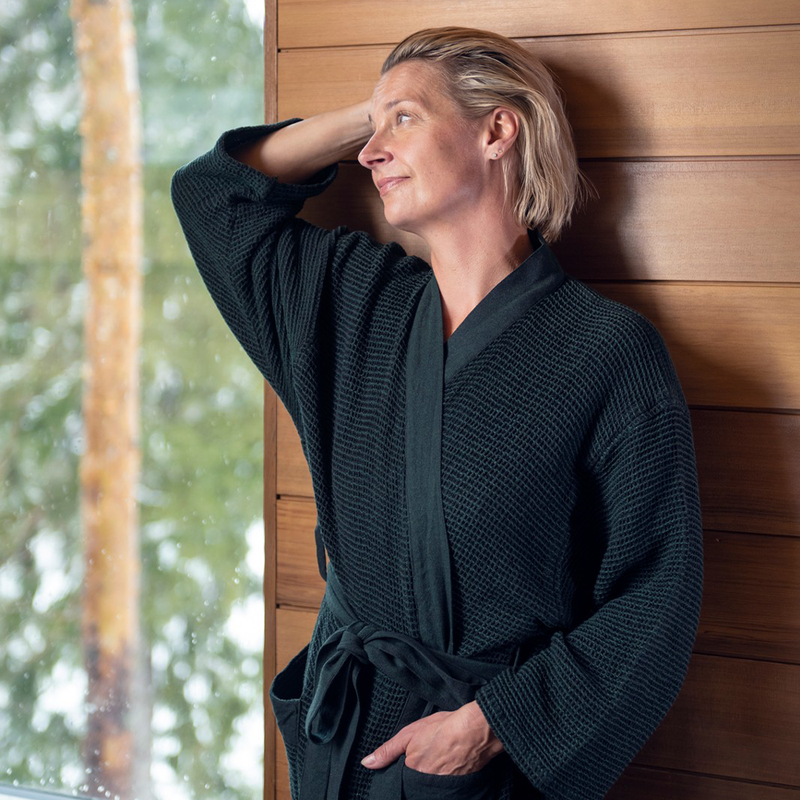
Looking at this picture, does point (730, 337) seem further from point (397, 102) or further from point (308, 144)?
point (308, 144)

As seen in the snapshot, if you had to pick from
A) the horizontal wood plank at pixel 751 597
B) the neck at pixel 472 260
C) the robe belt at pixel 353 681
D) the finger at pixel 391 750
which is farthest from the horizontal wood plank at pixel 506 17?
the finger at pixel 391 750

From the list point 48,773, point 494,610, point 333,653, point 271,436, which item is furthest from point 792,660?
point 48,773

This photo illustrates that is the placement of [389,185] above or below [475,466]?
above

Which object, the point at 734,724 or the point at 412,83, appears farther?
the point at 734,724

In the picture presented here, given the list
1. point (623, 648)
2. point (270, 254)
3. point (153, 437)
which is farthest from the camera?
point (153, 437)

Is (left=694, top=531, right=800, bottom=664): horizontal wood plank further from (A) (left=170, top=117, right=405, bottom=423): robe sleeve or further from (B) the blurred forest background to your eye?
(B) the blurred forest background

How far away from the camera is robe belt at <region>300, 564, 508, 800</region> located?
1.08m

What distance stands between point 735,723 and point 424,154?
914 mm

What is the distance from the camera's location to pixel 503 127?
1121mm

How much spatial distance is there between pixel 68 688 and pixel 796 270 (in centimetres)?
153

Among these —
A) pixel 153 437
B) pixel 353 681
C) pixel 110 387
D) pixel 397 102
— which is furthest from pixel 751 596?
pixel 110 387

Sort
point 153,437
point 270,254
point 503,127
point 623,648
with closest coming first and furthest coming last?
point 623,648 < point 503,127 < point 270,254 < point 153,437

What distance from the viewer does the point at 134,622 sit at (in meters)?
1.69

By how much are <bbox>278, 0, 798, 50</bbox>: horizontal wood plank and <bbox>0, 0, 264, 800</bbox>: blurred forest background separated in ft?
0.81
